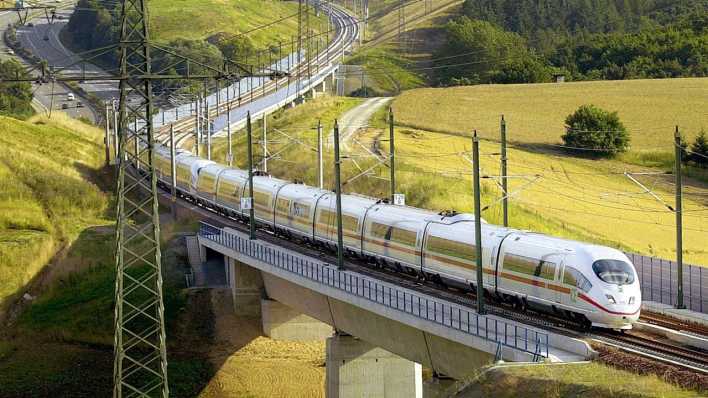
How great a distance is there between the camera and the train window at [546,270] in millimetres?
38609

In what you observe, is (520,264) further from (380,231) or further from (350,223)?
(350,223)

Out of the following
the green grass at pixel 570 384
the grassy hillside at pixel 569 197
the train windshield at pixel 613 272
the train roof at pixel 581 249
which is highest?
the train roof at pixel 581 249

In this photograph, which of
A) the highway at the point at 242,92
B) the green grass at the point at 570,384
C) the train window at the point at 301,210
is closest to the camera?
the green grass at the point at 570,384

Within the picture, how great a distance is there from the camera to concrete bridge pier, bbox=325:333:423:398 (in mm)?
49594

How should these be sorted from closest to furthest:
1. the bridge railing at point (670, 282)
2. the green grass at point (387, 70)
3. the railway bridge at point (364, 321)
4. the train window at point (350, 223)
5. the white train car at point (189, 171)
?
1. the railway bridge at point (364, 321)
2. the bridge railing at point (670, 282)
3. the train window at point (350, 223)
4. the white train car at point (189, 171)
5. the green grass at point (387, 70)

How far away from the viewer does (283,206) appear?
62.2 m

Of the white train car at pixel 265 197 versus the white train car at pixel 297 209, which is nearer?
the white train car at pixel 297 209

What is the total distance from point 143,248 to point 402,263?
30782mm

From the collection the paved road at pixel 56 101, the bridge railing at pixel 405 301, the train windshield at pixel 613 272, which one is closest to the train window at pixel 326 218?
the bridge railing at pixel 405 301

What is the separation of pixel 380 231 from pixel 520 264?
11.2 metres

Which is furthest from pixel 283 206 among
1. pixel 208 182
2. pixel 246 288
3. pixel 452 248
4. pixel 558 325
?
pixel 558 325

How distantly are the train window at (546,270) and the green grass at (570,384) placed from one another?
6079mm

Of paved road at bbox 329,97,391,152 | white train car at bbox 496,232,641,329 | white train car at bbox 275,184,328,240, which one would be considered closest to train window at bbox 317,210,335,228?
white train car at bbox 275,184,328,240

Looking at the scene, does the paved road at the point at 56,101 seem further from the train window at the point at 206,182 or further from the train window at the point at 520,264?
the train window at the point at 520,264
